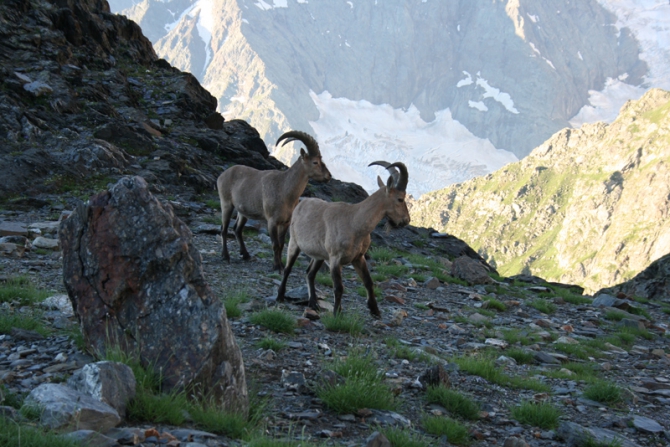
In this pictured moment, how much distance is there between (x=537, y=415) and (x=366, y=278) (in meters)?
4.51

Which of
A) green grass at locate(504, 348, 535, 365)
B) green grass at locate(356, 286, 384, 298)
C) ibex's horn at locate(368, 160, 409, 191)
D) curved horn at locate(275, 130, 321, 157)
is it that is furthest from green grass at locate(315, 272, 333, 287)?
green grass at locate(504, 348, 535, 365)

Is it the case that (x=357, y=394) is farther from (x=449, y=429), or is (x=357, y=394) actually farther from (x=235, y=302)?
(x=235, y=302)

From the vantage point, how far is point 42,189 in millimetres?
17453

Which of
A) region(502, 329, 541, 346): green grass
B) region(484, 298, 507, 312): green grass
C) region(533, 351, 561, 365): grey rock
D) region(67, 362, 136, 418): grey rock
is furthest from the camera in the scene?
region(484, 298, 507, 312): green grass

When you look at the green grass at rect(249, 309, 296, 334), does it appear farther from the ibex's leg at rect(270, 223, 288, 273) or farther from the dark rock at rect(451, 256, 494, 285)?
the dark rock at rect(451, 256, 494, 285)

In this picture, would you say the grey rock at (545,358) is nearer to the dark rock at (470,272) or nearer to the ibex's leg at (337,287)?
the ibex's leg at (337,287)

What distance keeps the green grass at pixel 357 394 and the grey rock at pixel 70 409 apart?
2277 millimetres

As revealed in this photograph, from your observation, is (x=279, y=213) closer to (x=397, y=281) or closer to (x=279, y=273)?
(x=279, y=273)

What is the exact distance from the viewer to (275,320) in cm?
844

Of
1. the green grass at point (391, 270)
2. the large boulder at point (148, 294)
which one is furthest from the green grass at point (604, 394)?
the green grass at point (391, 270)

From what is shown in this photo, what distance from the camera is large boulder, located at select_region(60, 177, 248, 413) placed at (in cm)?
502

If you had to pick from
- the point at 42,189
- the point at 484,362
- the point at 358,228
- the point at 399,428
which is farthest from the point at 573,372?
the point at 42,189

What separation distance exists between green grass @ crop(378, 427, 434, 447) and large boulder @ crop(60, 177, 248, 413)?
4.35 feet

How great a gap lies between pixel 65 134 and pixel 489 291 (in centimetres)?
1611
